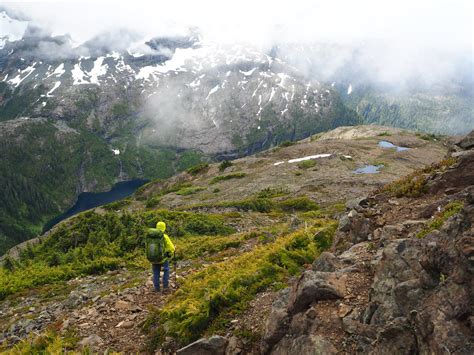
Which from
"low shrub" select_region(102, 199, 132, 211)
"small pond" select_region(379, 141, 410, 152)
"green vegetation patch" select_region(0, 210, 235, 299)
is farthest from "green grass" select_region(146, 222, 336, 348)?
"small pond" select_region(379, 141, 410, 152)

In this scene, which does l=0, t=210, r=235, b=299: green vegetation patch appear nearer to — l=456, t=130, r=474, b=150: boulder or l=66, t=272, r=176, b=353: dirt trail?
l=66, t=272, r=176, b=353: dirt trail

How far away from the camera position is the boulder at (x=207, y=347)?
11.5 meters

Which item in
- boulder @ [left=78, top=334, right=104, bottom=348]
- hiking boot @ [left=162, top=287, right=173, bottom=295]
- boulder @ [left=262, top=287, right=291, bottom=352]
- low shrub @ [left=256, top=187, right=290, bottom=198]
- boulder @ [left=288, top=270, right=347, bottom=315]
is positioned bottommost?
low shrub @ [left=256, top=187, right=290, bottom=198]

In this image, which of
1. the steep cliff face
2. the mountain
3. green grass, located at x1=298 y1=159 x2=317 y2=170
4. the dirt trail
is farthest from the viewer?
green grass, located at x1=298 y1=159 x2=317 y2=170

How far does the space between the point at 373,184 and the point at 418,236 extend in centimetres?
4322

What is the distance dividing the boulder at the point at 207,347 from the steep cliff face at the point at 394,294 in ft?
5.37

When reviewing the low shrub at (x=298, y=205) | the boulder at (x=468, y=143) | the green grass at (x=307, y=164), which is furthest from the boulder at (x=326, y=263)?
the green grass at (x=307, y=164)

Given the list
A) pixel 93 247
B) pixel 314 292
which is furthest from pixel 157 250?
pixel 93 247

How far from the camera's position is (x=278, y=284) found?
14.2 metres

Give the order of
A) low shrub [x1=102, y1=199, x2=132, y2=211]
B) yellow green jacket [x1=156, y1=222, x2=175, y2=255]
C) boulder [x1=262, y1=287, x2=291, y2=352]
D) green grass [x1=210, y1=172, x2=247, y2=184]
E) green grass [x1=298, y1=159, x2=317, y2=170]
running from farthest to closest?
low shrub [x1=102, y1=199, x2=132, y2=211] → green grass [x1=210, y1=172, x2=247, y2=184] → green grass [x1=298, y1=159, x2=317, y2=170] → yellow green jacket [x1=156, y1=222, x2=175, y2=255] → boulder [x1=262, y1=287, x2=291, y2=352]

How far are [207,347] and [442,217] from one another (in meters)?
8.18

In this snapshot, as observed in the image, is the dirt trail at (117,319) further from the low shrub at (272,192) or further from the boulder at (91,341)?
the low shrub at (272,192)

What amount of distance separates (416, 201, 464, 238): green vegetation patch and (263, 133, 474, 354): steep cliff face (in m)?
0.05

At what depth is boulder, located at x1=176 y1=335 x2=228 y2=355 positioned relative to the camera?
11508 mm
